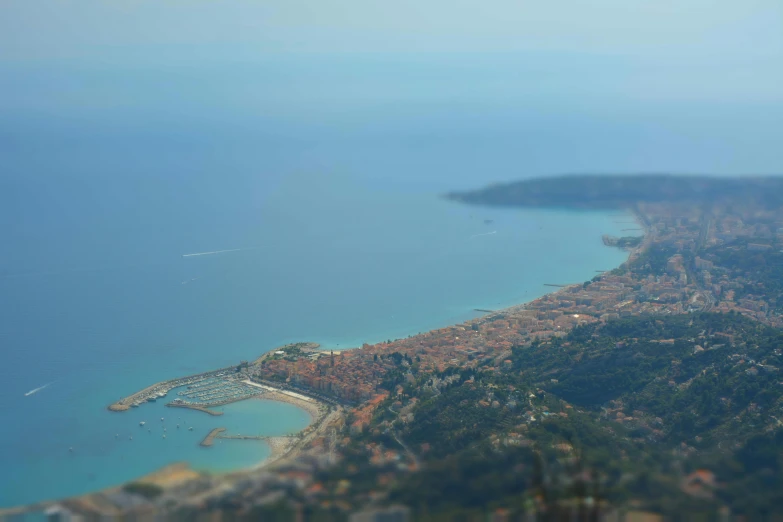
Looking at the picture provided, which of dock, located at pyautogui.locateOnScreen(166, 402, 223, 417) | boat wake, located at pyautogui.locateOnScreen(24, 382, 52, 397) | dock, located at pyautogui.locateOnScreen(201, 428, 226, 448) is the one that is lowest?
dock, located at pyautogui.locateOnScreen(201, 428, 226, 448)

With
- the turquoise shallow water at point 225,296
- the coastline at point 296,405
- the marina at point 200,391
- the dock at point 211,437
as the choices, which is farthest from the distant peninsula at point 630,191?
the dock at point 211,437

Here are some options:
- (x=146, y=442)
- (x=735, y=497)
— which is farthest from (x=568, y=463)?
(x=146, y=442)

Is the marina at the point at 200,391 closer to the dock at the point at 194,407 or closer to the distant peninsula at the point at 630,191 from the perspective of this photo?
the dock at the point at 194,407

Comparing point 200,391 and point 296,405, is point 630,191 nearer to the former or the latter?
point 296,405

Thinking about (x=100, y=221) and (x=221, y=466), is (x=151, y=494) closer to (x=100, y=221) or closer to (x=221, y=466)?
(x=221, y=466)

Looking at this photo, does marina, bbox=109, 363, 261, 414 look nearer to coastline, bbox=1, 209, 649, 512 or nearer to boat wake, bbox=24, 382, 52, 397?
coastline, bbox=1, 209, 649, 512

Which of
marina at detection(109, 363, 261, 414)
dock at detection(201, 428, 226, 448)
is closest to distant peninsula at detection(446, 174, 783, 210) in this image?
marina at detection(109, 363, 261, 414)
